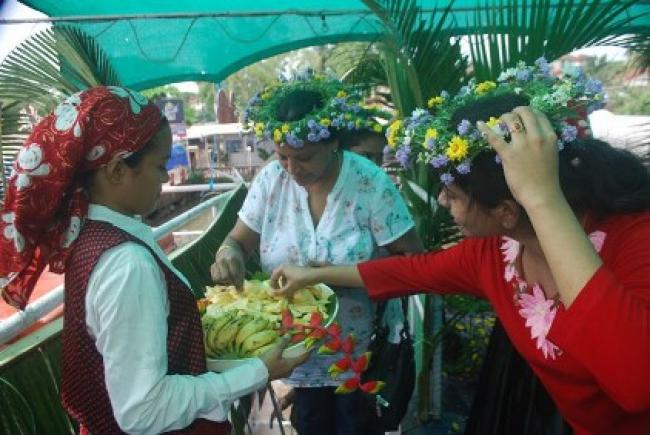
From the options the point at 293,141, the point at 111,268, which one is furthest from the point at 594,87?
the point at 111,268

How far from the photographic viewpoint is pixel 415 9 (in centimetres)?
268

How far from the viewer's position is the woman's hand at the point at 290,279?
2.06 meters

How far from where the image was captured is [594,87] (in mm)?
1397

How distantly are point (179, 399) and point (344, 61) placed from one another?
→ 4.92 metres

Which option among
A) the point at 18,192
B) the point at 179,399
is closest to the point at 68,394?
the point at 179,399

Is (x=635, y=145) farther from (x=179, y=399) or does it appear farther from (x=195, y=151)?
(x=195, y=151)

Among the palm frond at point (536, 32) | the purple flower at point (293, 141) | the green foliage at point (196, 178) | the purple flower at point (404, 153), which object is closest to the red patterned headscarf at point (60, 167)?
the purple flower at point (404, 153)

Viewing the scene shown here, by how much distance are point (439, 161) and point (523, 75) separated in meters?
0.37

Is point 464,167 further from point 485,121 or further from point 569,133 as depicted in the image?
point 569,133

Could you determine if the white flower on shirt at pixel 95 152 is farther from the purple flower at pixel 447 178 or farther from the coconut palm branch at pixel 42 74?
the coconut palm branch at pixel 42 74

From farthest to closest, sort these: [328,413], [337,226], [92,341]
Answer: [328,413] < [337,226] < [92,341]

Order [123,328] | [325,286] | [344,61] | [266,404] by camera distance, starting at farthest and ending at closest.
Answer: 1. [344,61]
2. [266,404]
3. [325,286]
4. [123,328]

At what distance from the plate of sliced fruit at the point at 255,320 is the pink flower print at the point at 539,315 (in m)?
0.61

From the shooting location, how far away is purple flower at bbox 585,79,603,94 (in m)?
1.39
